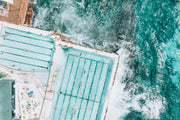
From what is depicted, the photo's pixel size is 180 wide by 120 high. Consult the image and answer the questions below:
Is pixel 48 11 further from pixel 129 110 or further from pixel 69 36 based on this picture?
pixel 129 110

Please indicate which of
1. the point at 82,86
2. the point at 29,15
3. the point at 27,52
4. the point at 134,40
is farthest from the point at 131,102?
the point at 29,15

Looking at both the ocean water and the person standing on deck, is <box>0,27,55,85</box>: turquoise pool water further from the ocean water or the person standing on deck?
the ocean water

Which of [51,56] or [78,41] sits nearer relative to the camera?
[51,56]

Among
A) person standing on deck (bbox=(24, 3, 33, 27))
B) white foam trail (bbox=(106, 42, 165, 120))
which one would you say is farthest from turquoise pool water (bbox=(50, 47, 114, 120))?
person standing on deck (bbox=(24, 3, 33, 27))

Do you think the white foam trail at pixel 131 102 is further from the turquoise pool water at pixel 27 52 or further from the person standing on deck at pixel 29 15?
the person standing on deck at pixel 29 15

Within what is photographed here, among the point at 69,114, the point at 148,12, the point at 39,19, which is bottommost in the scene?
the point at 69,114

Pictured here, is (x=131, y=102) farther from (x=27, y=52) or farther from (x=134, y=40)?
(x=27, y=52)

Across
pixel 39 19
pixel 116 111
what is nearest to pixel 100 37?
pixel 39 19

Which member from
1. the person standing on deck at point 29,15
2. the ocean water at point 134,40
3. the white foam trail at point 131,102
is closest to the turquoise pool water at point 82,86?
the ocean water at point 134,40
